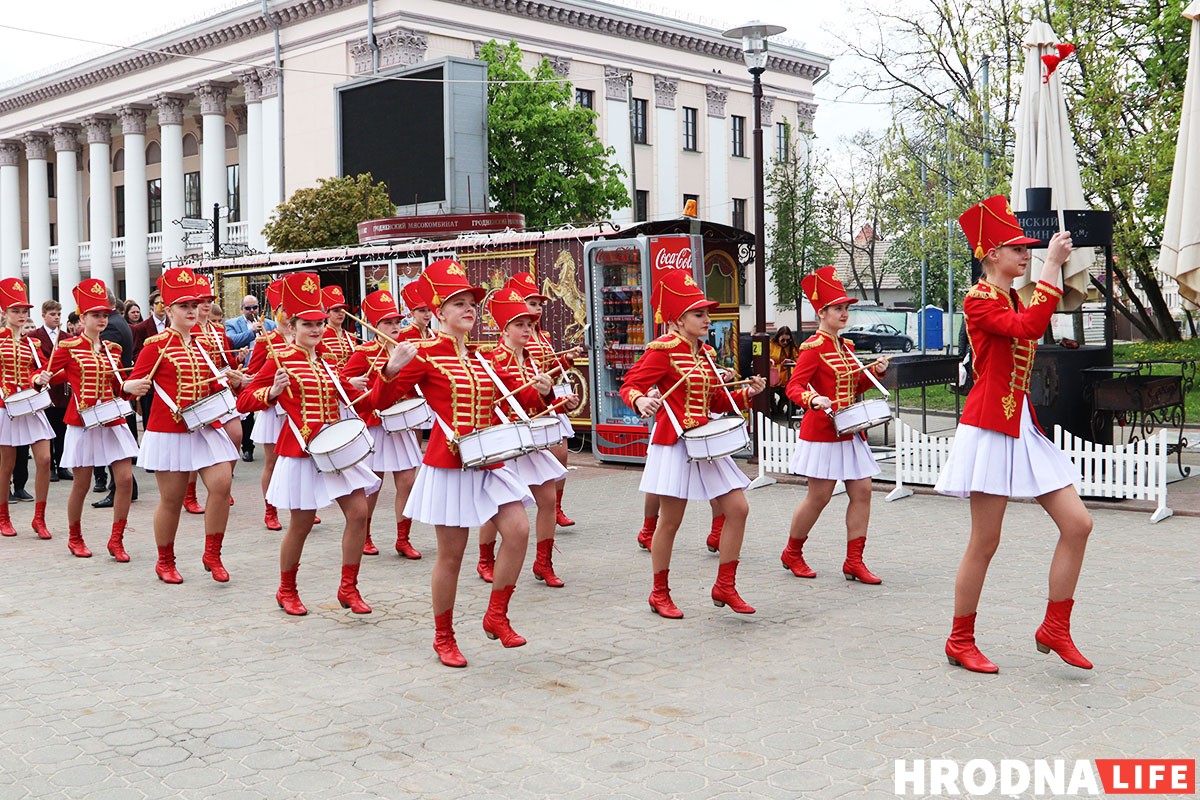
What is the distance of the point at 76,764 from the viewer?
5.05 m

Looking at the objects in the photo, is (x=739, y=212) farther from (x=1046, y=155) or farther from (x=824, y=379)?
(x=824, y=379)

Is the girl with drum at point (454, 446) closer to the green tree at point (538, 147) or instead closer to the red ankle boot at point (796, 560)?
the red ankle boot at point (796, 560)

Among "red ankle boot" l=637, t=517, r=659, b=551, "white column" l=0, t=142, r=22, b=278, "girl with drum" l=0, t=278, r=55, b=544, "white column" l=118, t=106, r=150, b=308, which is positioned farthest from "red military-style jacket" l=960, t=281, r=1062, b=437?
"white column" l=0, t=142, r=22, b=278

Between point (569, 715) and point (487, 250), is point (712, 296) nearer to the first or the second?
point (487, 250)

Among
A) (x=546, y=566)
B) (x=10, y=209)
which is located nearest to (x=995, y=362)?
(x=546, y=566)

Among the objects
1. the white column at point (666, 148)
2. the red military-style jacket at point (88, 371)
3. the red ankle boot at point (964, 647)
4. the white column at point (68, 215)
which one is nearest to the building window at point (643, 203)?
the white column at point (666, 148)

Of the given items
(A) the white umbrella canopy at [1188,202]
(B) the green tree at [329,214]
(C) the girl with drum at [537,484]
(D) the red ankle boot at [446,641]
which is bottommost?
(D) the red ankle boot at [446,641]

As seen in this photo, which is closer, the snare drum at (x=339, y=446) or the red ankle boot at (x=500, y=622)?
the red ankle boot at (x=500, y=622)

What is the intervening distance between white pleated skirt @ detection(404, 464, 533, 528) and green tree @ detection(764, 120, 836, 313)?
38085mm

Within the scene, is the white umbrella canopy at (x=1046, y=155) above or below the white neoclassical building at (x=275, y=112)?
below

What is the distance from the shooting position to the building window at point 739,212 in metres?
53.2

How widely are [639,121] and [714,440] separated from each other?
141 feet

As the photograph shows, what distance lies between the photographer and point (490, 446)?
6133 mm

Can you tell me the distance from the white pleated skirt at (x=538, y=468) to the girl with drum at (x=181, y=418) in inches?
77.0
